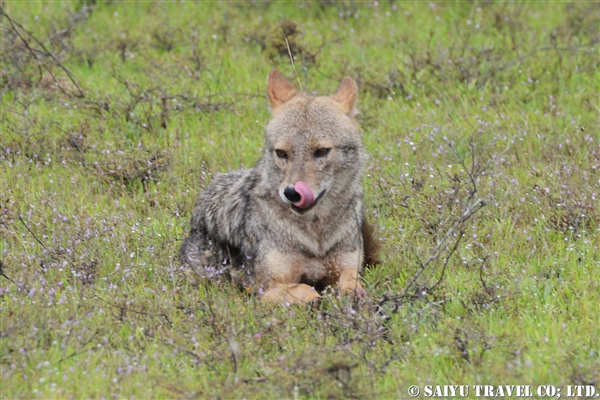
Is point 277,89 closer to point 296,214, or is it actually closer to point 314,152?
point 314,152

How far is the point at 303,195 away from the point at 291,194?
8cm

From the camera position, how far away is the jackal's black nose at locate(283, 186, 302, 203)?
609cm

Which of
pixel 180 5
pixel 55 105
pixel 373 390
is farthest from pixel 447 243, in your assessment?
pixel 180 5

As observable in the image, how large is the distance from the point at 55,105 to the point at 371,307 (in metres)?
5.55

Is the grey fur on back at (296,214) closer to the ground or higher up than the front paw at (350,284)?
higher up

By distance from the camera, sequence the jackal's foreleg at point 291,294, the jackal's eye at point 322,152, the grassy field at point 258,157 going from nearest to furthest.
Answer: the grassy field at point 258,157 < the jackal's foreleg at point 291,294 < the jackal's eye at point 322,152

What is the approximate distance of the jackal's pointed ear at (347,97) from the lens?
22.6ft

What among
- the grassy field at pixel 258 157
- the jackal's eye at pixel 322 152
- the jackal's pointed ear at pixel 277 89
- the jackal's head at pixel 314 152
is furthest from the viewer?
the jackal's pointed ear at pixel 277 89

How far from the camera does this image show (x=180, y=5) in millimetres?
12805

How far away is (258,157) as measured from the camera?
8.94 meters

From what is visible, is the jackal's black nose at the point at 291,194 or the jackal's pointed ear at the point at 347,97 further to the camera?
the jackal's pointed ear at the point at 347,97

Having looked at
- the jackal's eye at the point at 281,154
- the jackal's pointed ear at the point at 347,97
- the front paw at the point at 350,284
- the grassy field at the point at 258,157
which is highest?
the jackal's pointed ear at the point at 347,97

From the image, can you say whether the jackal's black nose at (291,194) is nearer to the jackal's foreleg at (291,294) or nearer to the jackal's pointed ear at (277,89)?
the jackal's foreleg at (291,294)

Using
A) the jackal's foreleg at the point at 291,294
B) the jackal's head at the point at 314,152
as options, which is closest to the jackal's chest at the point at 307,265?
the jackal's foreleg at the point at 291,294
